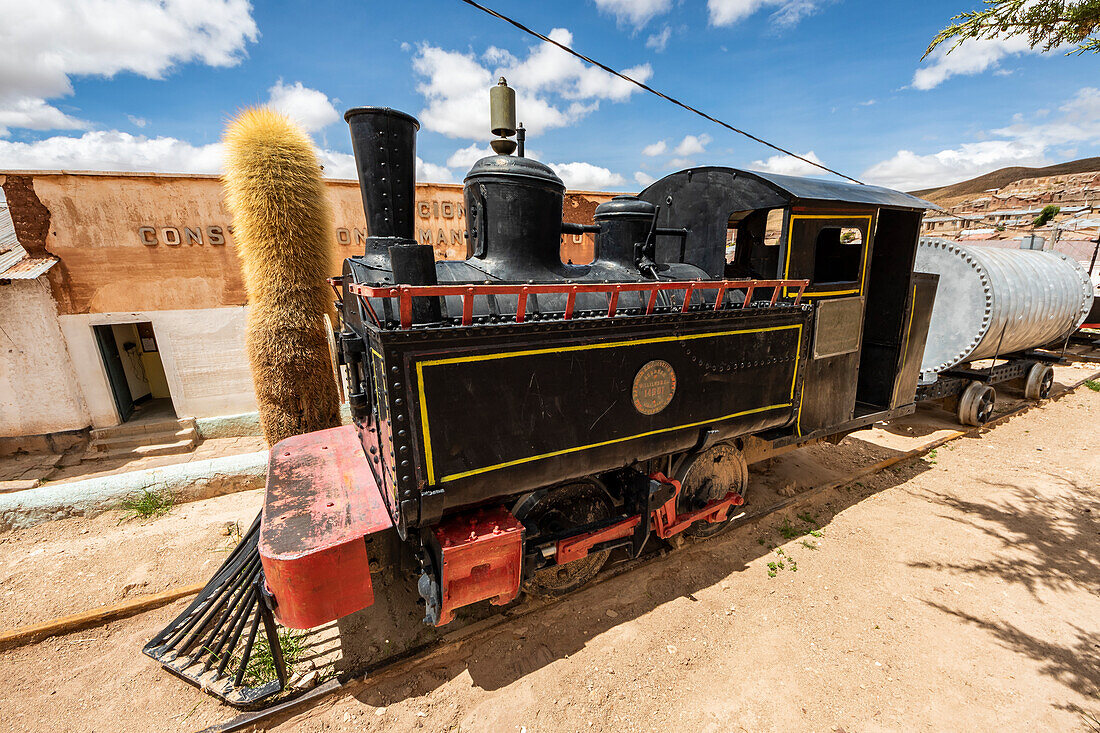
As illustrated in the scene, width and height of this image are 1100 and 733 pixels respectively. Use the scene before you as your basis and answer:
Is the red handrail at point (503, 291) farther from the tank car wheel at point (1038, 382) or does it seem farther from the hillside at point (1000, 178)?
the hillside at point (1000, 178)

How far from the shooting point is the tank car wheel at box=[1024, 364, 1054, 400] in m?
9.00

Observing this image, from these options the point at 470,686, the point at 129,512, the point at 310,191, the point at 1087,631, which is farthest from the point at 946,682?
the point at 129,512

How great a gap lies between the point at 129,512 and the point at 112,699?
3.09 metres

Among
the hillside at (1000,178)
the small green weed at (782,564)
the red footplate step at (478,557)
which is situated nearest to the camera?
the red footplate step at (478,557)

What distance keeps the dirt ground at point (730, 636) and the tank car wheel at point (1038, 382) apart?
478 cm

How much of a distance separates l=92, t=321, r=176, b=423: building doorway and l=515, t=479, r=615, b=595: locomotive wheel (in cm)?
866

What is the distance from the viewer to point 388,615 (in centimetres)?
382

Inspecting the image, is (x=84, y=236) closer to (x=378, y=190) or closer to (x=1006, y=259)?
(x=378, y=190)

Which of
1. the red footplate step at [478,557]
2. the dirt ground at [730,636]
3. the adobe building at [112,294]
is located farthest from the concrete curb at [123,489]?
the red footplate step at [478,557]

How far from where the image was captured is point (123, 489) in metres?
5.38

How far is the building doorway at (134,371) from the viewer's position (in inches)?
320

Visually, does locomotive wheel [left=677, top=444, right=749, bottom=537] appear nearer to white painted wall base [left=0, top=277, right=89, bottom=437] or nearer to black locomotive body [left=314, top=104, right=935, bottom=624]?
black locomotive body [left=314, top=104, right=935, bottom=624]

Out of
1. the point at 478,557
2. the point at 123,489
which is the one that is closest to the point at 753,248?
the point at 478,557

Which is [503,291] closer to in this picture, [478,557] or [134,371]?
[478,557]
